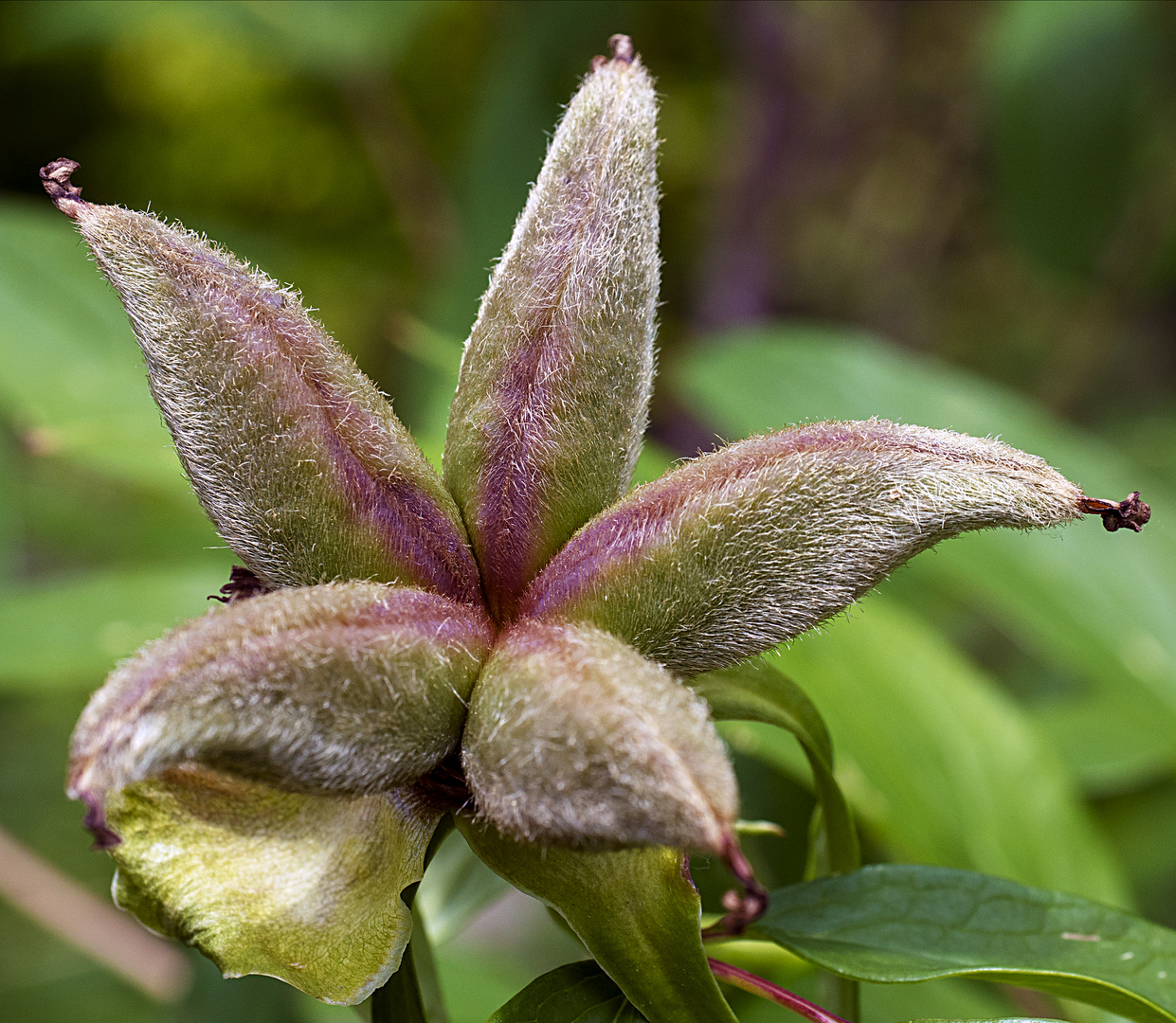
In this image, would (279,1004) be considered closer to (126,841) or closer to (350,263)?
(126,841)

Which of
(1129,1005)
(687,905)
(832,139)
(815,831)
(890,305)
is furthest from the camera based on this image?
(890,305)

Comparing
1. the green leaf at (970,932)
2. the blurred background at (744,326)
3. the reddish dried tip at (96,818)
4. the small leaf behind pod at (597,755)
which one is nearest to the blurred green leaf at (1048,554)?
the blurred background at (744,326)

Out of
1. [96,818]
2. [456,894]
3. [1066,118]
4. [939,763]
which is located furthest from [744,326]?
[96,818]

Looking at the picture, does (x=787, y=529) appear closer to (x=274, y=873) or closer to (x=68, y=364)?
(x=274, y=873)

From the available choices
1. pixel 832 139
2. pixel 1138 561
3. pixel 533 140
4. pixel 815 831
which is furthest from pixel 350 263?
pixel 815 831

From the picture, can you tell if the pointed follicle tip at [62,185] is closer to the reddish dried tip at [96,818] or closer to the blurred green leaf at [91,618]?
the reddish dried tip at [96,818]

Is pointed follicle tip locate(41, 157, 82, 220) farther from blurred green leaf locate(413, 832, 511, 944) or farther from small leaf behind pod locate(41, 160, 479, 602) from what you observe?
blurred green leaf locate(413, 832, 511, 944)
